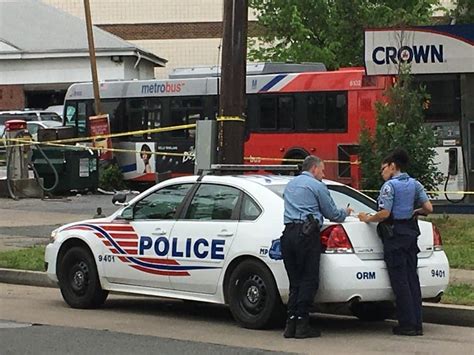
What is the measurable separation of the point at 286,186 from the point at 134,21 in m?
52.1

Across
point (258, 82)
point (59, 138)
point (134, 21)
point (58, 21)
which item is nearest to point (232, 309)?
point (258, 82)

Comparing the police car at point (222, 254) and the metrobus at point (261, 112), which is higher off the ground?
the metrobus at point (261, 112)

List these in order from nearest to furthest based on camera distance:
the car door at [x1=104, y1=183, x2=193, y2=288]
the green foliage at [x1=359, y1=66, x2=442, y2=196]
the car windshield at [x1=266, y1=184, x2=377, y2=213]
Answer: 1. the car windshield at [x1=266, y1=184, x2=377, y2=213]
2. the car door at [x1=104, y1=183, x2=193, y2=288]
3. the green foliage at [x1=359, y1=66, x2=442, y2=196]

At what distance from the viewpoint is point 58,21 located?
175 ft

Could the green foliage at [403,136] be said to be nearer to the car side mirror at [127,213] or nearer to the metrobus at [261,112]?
the car side mirror at [127,213]

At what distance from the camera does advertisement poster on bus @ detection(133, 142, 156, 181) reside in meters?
29.4

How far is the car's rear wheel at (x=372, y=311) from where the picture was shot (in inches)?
447

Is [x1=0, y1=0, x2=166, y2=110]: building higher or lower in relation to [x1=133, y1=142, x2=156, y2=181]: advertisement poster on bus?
higher

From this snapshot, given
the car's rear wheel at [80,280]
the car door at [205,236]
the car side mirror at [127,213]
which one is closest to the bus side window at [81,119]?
the car's rear wheel at [80,280]

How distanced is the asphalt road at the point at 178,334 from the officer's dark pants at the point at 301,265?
39 centimetres

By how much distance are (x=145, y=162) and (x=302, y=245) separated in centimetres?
1973

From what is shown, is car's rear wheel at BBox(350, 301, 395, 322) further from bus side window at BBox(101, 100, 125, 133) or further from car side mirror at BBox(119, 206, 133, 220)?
bus side window at BBox(101, 100, 125, 133)

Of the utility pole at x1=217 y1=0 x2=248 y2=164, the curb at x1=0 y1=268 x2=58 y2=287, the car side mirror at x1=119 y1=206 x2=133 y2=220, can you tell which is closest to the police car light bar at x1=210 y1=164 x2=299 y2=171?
the car side mirror at x1=119 y1=206 x2=133 y2=220

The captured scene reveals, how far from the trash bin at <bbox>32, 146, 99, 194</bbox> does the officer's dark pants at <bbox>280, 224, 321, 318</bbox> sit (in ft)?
56.6
